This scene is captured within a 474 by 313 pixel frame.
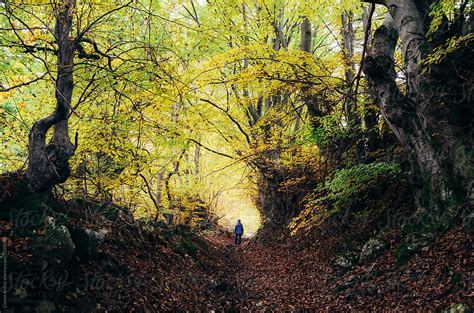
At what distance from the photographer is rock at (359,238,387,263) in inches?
270

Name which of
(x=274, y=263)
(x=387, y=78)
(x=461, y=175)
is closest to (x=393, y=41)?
(x=387, y=78)

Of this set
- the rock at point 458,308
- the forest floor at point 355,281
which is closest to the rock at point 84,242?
the forest floor at point 355,281

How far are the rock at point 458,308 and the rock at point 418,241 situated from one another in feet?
5.91

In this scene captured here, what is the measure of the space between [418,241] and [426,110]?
248cm

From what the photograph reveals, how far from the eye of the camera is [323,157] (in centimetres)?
1085

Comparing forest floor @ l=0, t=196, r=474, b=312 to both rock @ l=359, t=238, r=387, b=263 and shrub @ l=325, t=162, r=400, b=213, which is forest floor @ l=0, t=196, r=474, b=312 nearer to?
rock @ l=359, t=238, r=387, b=263

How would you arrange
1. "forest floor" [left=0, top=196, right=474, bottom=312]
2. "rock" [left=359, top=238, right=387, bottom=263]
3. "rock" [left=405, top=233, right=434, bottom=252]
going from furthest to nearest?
"rock" [left=359, top=238, right=387, bottom=263]
"rock" [left=405, top=233, right=434, bottom=252]
"forest floor" [left=0, top=196, right=474, bottom=312]

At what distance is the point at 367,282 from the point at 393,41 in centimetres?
494

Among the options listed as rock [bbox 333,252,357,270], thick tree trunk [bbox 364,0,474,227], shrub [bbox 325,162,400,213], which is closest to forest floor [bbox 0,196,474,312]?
rock [bbox 333,252,357,270]

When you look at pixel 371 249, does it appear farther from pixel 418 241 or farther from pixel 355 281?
pixel 418 241

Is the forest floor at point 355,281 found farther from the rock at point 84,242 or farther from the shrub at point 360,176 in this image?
the rock at point 84,242

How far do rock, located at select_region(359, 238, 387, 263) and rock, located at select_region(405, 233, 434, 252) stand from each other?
77cm

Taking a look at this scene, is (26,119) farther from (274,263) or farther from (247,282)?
(274,263)

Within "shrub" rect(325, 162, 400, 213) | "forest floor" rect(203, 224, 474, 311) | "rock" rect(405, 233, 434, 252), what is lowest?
"forest floor" rect(203, 224, 474, 311)
